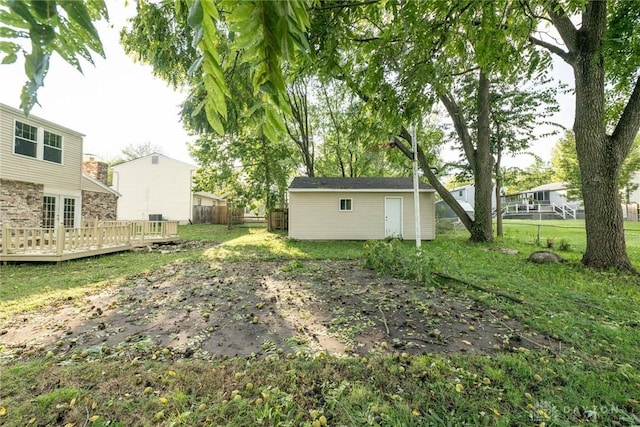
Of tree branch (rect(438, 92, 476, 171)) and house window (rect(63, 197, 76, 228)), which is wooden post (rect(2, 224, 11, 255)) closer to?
house window (rect(63, 197, 76, 228))

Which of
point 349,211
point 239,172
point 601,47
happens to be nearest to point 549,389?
point 601,47

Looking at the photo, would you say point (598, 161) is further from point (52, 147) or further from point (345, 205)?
point (52, 147)

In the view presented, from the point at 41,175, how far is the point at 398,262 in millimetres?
12189

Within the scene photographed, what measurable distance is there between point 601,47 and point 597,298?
17.2ft

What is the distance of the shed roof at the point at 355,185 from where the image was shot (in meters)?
12.7

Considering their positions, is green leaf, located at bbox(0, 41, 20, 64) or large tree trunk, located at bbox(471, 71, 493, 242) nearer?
green leaf, located at bbox(0, 41, 20, 64)

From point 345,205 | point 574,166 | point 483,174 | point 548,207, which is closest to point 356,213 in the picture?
point 345,205

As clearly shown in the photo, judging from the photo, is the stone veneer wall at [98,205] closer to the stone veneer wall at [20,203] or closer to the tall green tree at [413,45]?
the stone veneer wall at [20,203]

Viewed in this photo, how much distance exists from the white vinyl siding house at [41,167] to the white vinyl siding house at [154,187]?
10.4 metres

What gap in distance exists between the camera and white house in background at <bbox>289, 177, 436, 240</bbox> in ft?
41.9

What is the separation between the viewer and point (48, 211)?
998 centimetres

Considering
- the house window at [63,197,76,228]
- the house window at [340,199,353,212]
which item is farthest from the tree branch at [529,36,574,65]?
the house window at [63,197,76,228]

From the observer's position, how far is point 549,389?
2.03m

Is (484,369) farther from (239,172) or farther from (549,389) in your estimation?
(239,172)
